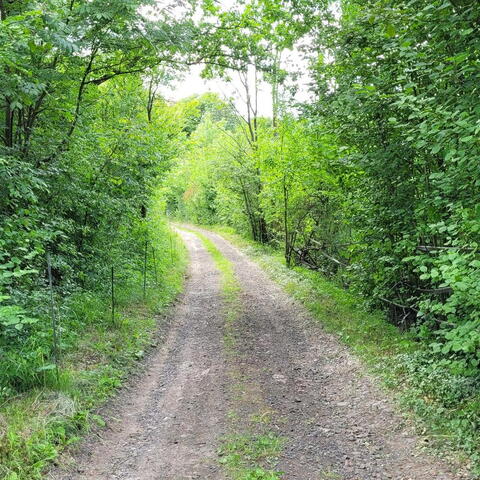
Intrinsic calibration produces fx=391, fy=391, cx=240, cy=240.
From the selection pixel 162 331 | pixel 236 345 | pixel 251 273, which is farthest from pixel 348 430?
pixel 251 273

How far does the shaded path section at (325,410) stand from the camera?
4.18 metres

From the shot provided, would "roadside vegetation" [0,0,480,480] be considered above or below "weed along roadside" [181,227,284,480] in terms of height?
above

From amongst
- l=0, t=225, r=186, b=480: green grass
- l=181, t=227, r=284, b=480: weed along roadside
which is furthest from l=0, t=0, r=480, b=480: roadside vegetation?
l=181, t=227, r=284, b=480: weed along roadside

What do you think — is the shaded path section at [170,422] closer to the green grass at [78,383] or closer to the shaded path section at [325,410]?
the green grass at [78,383]

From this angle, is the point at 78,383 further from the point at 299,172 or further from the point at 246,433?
the point at 299,172

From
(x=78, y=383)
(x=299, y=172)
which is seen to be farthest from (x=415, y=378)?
(x=299, y=172)

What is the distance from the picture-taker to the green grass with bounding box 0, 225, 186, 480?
404 cm

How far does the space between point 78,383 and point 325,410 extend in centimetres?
353

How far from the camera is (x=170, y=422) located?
17.3 ft

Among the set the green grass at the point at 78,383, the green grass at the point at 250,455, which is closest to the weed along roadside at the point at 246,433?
the green grass at the point at 250,455

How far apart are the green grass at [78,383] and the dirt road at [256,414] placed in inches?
12.0

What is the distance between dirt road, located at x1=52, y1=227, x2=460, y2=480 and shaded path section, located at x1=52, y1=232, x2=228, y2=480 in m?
0.01

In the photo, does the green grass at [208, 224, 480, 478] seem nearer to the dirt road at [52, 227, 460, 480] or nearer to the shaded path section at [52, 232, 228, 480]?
the dirt road at [52, 227, 460, 480]

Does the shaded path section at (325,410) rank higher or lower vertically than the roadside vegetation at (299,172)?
lower
